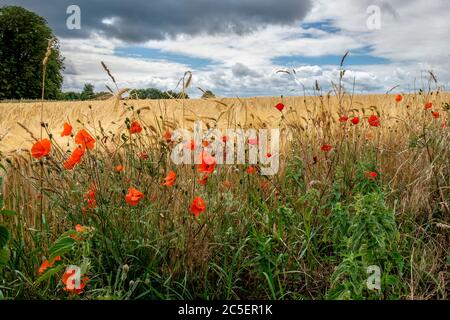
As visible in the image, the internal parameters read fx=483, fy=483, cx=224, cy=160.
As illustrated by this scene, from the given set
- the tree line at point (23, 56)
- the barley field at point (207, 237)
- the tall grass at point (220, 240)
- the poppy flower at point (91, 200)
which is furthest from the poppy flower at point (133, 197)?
the tree line at point (23, 56)

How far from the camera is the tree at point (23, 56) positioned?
Answer: 1063 inches

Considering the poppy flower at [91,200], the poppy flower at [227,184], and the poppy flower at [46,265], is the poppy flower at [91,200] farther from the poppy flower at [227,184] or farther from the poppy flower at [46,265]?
the poppy flower at [227,184]

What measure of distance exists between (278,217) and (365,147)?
177 cm

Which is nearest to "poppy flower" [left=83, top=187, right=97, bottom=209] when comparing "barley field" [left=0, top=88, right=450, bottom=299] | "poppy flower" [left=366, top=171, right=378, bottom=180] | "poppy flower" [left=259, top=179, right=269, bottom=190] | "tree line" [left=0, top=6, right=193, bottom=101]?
"barley field" [left=0, top=88, right=450, bottom=299]

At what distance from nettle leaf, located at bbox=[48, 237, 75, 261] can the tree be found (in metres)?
26.7

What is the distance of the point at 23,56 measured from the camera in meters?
28.4

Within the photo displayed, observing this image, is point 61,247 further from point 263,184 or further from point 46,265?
point 263,184

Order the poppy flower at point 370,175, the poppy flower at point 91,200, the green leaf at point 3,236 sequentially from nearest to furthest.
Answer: the green leaf at point 3,236
the poppy flower at point 91,200
the poppy flower at point 370,175

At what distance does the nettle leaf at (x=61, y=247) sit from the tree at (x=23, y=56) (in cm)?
2666

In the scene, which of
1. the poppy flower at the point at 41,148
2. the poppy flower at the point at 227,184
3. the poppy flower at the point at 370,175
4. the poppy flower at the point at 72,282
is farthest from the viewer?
the poppy flower at the point at 227,184
